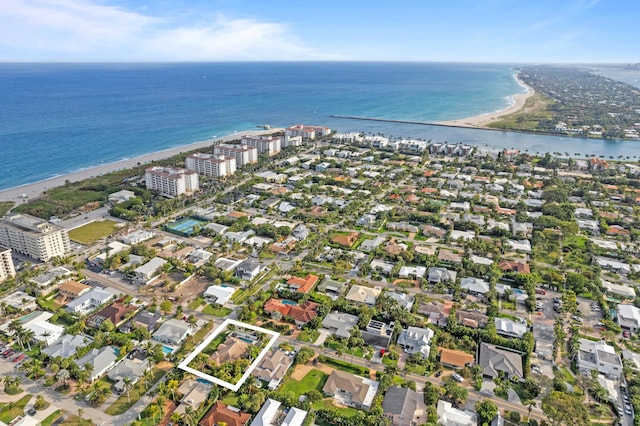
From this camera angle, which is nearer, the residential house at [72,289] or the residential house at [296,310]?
the residential house at [296,310]

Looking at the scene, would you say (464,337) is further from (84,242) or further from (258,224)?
(84,242)

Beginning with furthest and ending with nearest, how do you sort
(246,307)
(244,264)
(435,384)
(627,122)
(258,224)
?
(627,122), (258,224), (244,264), (246,307), (435,384)

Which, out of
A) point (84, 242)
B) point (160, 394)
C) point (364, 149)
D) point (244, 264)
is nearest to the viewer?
point (160, 394)

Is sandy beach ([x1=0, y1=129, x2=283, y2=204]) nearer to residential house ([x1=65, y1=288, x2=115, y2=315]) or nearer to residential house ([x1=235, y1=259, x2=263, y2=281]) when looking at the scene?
residential house ([x1=65, y1=288, x2=115, y2=315])

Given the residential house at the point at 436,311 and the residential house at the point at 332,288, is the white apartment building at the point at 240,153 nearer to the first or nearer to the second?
the residential house at the point at 332,288

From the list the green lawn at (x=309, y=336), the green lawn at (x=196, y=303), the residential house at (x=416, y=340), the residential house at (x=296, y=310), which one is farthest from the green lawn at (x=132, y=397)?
the residential house at (x=416, y=340)

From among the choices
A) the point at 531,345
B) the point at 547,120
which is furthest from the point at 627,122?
the point at 531,345

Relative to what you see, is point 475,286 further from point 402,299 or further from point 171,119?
point 171,119
